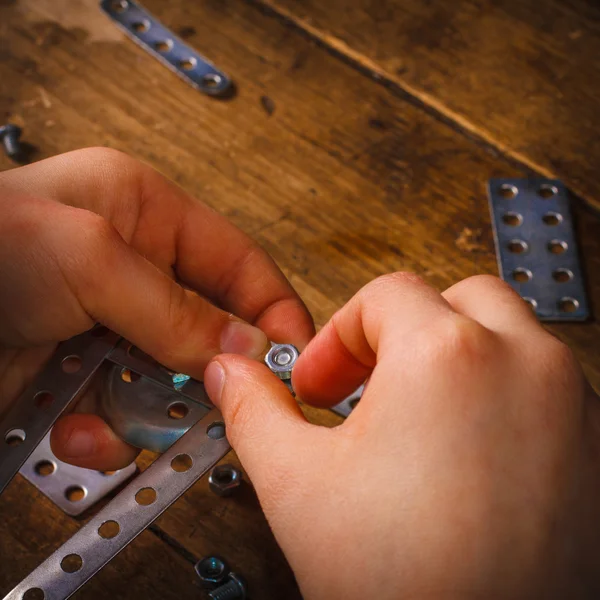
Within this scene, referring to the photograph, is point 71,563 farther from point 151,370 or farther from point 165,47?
point 165,47

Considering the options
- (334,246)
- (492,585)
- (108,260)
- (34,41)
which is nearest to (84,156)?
(108,260)

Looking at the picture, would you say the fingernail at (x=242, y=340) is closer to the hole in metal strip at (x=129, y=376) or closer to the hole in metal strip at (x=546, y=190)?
the hole in metal strip at (x=129, y=376)

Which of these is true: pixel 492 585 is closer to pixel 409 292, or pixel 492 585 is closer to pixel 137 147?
pixel 409 292

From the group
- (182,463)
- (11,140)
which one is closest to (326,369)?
(182,463)

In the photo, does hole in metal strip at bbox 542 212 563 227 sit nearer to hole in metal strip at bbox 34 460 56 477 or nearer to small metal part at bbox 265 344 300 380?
small metal part at bbox 265 344 300 380

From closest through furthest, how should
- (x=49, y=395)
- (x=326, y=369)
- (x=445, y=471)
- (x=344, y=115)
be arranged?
1. (x=445, y=471)
2. (x=326, y=369)
3. (x=49, y=395)
4. (x=344, y=115)

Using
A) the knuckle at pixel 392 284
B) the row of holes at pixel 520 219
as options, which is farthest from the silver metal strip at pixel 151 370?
the row of holes at pixel 520 219
